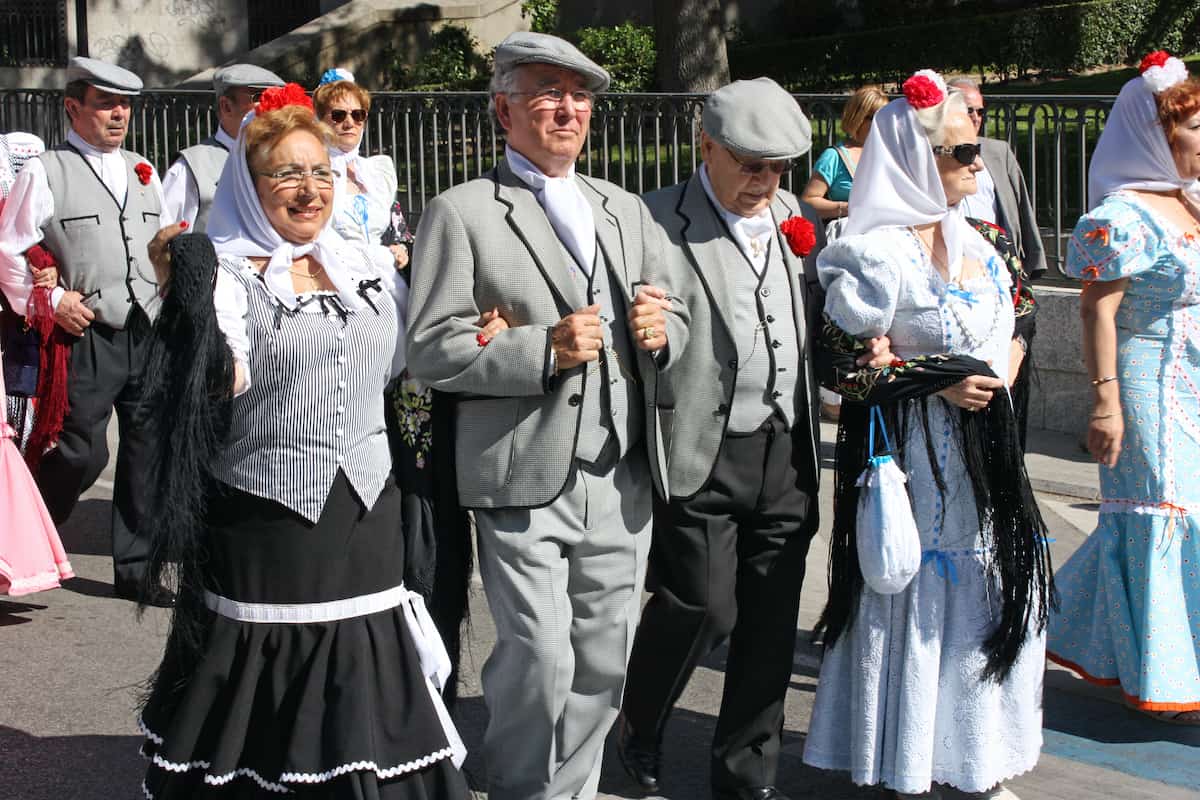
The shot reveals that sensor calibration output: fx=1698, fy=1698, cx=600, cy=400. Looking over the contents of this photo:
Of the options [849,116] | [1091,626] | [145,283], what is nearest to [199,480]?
→ [1091,626]

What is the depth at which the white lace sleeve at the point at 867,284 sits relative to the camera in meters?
4.58

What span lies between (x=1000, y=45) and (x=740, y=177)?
17.9 m

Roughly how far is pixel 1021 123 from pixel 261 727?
7145mm

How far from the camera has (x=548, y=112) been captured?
438 cm

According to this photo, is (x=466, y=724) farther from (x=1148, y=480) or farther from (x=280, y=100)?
(x=1148, y=480)

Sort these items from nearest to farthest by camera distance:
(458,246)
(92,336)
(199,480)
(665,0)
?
(199,480)
(458,246)
(92,336)
(665,0)

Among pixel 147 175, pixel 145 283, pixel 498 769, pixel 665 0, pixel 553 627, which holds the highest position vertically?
pixel 665 0

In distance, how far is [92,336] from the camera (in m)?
7.09

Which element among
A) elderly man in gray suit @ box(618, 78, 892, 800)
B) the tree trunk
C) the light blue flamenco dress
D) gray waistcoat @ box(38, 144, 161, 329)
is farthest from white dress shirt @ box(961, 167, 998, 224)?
the tree trunk

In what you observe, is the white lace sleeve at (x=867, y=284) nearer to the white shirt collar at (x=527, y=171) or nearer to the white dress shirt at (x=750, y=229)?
the white dress shirt at (x=750, y=229)

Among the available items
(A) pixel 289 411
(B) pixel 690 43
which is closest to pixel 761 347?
(A) pixel 289 411

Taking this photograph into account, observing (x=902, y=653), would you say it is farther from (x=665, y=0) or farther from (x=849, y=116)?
(x=665, y=0)

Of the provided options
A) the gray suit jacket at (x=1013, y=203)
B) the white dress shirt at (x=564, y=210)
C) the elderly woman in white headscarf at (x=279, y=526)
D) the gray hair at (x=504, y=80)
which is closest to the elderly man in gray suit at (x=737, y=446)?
the white dress shirt at (x=564, y=210)

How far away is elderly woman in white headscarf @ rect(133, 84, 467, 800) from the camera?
3.86m
